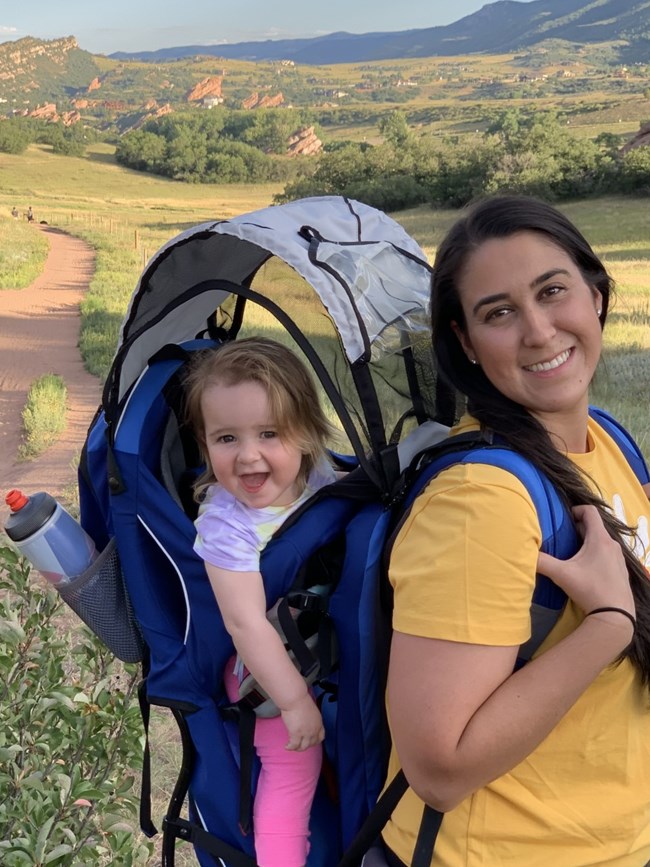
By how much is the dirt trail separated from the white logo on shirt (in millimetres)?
5619

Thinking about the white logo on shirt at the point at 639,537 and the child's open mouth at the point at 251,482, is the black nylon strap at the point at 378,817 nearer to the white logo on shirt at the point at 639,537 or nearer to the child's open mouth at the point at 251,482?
the white logo on shirt at the point at 639,537

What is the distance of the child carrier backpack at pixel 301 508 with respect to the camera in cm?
175

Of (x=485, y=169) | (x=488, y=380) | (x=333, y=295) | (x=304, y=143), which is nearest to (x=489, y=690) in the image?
(x=488, y=380)

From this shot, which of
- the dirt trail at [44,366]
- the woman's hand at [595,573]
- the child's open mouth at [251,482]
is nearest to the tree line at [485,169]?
the dirt trail at [44,366]

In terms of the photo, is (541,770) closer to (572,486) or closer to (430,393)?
(572,486)

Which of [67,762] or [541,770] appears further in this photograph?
[67,762]

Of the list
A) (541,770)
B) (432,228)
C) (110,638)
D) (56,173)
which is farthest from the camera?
Answer: (56,173)

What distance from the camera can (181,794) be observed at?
6.90ft

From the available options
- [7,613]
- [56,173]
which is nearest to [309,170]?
[56,173]

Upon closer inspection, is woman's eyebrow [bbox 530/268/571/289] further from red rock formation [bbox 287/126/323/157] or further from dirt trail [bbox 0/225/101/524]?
red rock formation [bbox 287/126/323/157]

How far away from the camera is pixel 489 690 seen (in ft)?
4.44

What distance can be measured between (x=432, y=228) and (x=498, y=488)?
39244mm

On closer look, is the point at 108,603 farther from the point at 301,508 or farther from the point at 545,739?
the point at 545,739

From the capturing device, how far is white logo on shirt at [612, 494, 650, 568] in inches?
67.1
